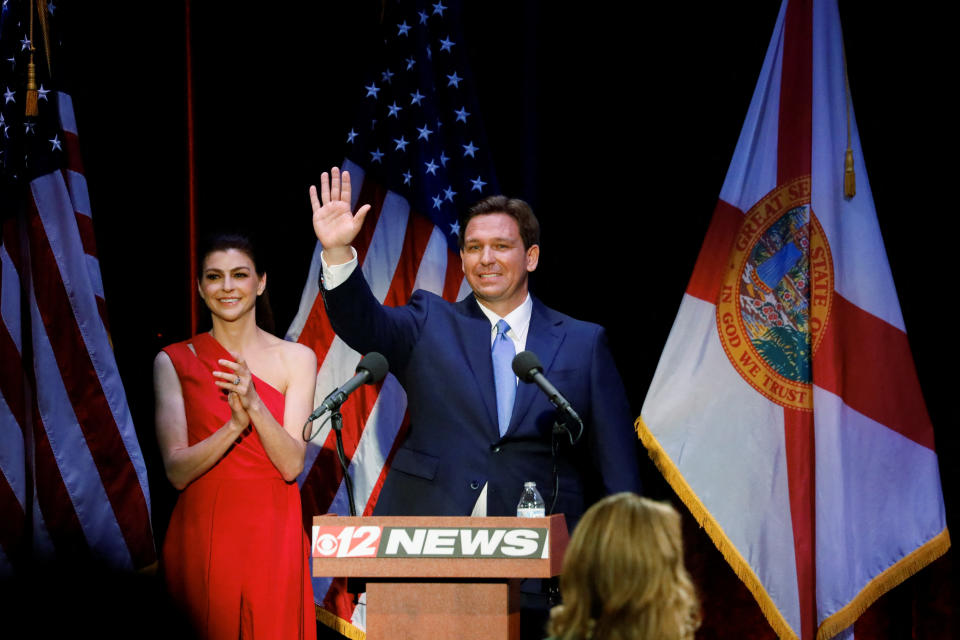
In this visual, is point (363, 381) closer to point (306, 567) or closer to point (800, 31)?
point (306, 567)

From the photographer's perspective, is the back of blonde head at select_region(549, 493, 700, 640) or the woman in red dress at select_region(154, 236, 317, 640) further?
the woman in red dress at select_region(154, 236, 317, 640)

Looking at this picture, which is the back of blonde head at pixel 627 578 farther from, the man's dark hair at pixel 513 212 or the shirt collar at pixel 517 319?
the man's dark hair at pixel 513 212

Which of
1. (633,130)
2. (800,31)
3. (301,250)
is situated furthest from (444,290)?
(800,31)

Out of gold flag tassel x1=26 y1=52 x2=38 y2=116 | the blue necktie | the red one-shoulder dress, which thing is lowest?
the red one-shoulder dress

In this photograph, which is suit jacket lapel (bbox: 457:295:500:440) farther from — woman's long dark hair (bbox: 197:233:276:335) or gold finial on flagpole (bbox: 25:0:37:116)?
gold finial on flagpole (bbox: 25:0:37:116)

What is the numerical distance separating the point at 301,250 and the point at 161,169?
66 centimetres

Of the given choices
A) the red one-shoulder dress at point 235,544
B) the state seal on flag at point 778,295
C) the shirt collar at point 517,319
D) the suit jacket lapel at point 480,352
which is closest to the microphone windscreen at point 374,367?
the suit jacket lapel at point 480,352

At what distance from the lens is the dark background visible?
162 inches

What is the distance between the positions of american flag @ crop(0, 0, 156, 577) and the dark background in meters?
0.40

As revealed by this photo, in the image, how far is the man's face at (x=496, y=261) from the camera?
349cm

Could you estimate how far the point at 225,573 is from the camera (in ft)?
11.7

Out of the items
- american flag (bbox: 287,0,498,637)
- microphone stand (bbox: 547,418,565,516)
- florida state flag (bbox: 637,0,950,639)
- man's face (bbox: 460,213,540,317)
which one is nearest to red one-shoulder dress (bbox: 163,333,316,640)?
american flag (bbox: 287,0,498,637)

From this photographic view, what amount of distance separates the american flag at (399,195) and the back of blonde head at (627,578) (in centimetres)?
247

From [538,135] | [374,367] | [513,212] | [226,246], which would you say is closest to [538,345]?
[513,212]
